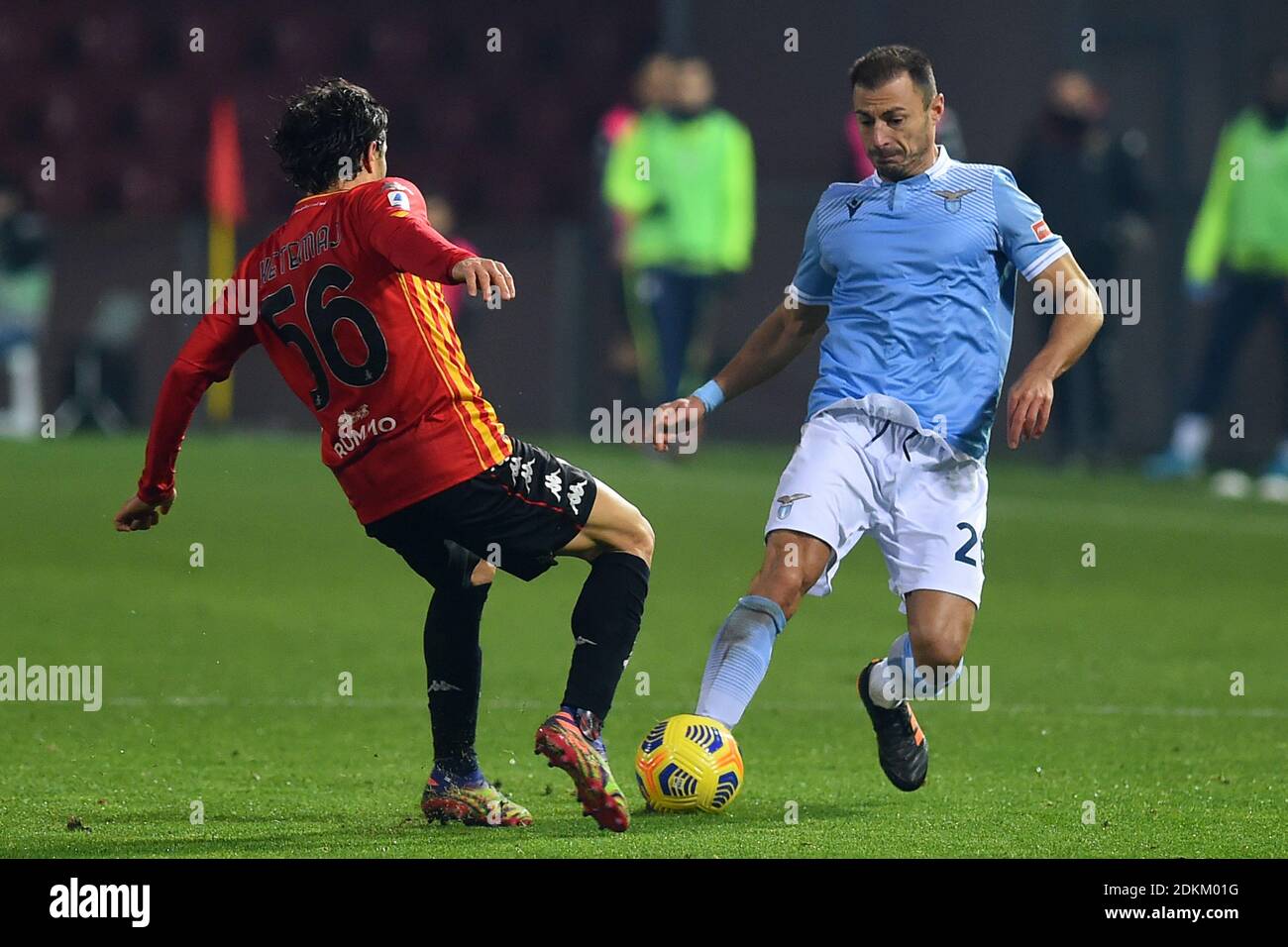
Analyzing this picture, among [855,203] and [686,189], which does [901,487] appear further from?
[686,189]

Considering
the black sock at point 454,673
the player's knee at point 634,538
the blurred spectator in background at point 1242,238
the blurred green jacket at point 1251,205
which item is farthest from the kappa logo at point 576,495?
the blurred green jacket at point 1251,205

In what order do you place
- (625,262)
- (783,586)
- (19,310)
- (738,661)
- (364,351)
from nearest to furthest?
(364,351) < (738,661) < (783,586) < (625,262) < (19,310)

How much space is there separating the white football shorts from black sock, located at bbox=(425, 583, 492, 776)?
30.2 inches

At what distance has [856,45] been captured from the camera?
680 inches

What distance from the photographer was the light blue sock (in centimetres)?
541

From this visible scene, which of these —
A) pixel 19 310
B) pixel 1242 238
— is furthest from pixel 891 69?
pixel 19 310

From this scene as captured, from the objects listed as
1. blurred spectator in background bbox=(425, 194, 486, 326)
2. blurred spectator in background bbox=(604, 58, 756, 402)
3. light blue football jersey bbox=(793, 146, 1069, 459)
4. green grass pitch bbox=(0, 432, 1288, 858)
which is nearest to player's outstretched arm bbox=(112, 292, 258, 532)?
green grass pitch bbox=(0, 432, 1288, 858)

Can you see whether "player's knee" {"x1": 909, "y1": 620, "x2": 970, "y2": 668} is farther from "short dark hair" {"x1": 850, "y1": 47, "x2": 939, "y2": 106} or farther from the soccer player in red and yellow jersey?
"short dark hair" {"x1": 850, "y1": 47, "x2": 939, "y2": 106}

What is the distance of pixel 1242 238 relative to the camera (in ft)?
48.8

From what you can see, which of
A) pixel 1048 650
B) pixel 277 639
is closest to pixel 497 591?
pixel 277 639

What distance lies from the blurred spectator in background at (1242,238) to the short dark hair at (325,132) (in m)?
10.2

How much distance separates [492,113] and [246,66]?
2.10 m

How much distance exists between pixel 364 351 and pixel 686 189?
35.9ft

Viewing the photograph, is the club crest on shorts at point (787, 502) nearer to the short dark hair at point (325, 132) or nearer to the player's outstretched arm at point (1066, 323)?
the player's outstretched arm at point (1066, 323)
